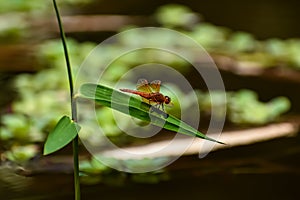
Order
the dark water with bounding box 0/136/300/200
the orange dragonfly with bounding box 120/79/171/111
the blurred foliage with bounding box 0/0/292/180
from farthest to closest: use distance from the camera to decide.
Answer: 1. the blurred foliage with bounding box 0/0/292/180
2. the dark water with bounding box 0/136/300/200
3. the orange dragonfly with bounding box 120/79/171/111

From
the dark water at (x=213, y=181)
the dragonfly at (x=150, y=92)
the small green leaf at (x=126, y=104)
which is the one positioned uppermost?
the dark water at (x=213, y=181)

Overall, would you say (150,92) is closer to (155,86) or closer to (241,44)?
(155,86)

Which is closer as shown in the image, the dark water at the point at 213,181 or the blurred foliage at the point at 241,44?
the dark water at the point at 213,181

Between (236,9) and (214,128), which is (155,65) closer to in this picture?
(214,128)

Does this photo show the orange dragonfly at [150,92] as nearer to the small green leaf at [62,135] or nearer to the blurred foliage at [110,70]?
the small green leaf at [62,135]

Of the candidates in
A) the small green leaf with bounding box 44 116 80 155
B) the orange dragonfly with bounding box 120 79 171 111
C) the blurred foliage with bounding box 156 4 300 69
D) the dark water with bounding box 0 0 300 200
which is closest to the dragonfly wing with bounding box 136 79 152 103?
the orange dragonfly with bounding box 120 79 171 111

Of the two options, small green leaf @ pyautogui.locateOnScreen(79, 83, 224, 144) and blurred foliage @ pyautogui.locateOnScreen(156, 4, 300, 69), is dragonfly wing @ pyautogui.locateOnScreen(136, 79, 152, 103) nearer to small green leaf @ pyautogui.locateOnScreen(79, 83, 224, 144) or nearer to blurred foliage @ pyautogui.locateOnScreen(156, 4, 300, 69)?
small green leaf @ pyautogui.locateOnScreen(79, 83, 224, 144)

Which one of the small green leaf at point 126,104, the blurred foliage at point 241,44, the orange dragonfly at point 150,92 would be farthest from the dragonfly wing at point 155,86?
the blurred foliage at point 241,44

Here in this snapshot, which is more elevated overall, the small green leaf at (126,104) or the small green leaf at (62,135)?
the small green leaf at (126,104)

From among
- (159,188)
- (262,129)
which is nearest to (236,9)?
(262,129)
